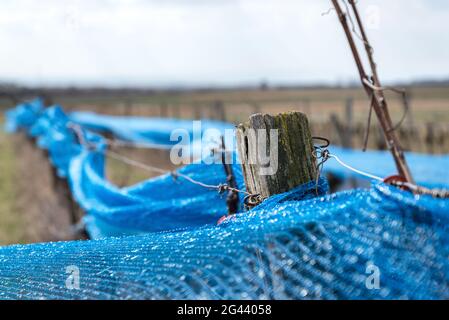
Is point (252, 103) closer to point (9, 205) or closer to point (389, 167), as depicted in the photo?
point (9, 205)

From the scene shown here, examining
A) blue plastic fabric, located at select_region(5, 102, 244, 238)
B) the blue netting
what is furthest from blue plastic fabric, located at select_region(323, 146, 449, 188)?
the blue netting

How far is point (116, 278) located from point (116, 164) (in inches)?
457

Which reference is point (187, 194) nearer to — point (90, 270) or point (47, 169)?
point (90, 270)

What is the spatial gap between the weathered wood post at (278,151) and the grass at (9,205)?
6434 mm

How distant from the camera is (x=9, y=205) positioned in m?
11.2

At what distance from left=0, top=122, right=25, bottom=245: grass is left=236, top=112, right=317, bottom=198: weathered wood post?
253 inches

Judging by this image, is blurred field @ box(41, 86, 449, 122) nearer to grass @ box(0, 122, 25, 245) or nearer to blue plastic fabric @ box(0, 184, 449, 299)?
grass @ box(0, 122, 25, 245)

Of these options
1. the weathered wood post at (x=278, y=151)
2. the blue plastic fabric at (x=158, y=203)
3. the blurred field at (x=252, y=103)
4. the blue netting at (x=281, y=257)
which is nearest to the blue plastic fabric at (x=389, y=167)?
the blue plastic fabric at (x=158, y=203)

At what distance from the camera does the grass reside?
8.62m

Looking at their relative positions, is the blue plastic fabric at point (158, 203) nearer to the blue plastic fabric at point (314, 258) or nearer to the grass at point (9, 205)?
the blue plastic fabric at point (314, 258)

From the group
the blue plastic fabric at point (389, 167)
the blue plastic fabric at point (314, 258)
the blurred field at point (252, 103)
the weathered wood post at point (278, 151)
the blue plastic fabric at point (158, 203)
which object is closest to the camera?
the blue plastic fabric at point (314, 258)

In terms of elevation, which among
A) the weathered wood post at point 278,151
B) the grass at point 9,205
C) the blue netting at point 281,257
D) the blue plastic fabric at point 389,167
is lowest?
the grass at point 9,205

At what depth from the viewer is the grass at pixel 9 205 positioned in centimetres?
862
